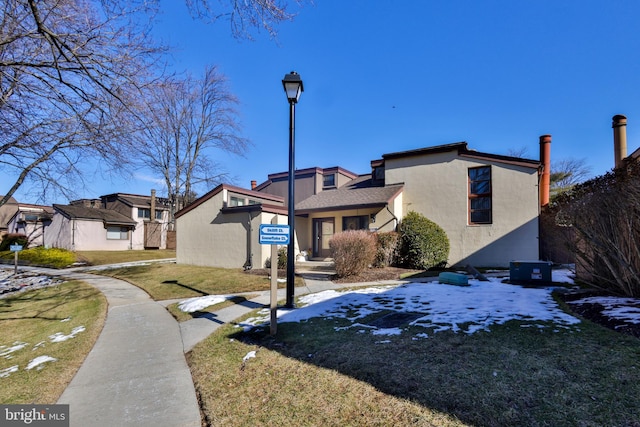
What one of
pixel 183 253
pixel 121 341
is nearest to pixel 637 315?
pixel 121 341

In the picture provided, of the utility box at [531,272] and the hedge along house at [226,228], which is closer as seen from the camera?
the utility box at [531,272]

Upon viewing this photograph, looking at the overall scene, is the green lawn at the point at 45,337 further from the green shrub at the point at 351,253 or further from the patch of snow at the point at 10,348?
the green shrub at the point at 351,253

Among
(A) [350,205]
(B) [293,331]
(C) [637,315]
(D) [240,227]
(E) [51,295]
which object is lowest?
(E) [51,295]

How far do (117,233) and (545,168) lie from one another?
34.3 m

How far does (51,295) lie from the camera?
11.2 metres

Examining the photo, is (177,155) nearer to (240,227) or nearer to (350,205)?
(240,227)

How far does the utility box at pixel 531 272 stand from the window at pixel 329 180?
13797 mm

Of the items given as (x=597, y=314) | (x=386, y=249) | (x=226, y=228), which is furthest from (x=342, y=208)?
(x=597, y=314)

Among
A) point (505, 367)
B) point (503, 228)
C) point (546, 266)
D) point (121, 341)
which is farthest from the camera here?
point (503, 228)

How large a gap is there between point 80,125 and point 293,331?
6.09 m

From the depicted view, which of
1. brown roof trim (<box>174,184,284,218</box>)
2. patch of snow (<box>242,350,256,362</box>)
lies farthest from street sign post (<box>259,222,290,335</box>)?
brown roof trim (<box>174,184,284,218</box>)

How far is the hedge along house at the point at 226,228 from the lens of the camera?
14078 mm

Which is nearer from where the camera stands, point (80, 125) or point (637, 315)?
point (637, 315)

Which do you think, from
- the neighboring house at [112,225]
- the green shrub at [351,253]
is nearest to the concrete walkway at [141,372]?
the green shrub at [351,253]
